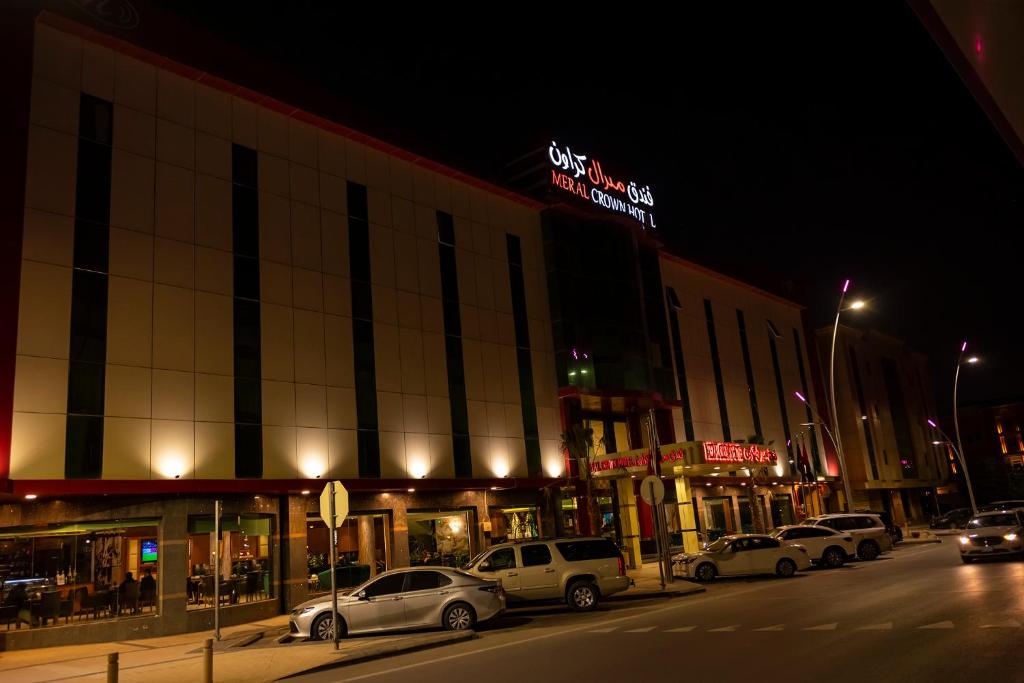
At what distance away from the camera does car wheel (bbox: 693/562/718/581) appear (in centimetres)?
2634

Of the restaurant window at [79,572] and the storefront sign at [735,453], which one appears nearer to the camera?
the restaurant window at [79,572]

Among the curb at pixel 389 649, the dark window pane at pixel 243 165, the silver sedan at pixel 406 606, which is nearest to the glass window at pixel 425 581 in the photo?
the silver sedan at pixel 406 606

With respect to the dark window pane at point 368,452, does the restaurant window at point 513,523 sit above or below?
below

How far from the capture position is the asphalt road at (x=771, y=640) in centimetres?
1000

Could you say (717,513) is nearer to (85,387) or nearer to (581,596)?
(581,596)

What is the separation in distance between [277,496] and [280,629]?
5.95 m

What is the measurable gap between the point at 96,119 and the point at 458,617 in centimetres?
1905

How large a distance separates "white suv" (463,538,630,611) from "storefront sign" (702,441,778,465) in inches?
582

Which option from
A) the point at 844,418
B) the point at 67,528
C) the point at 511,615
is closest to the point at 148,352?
the point at 67,528

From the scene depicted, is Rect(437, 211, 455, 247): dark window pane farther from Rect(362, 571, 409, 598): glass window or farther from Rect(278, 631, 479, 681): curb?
Rect(278, 631, 479, 681): curb

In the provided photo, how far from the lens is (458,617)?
17422 mm

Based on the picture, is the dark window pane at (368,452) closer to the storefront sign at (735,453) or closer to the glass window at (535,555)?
the glass window at (535,555)

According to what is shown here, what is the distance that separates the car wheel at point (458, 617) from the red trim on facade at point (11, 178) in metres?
12.4

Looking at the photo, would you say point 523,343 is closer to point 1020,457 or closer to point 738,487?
point 738,487
